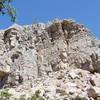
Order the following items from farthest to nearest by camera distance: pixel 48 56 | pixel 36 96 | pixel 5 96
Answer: pixel 48 56 → pixel 36 96 → pixel 5 96

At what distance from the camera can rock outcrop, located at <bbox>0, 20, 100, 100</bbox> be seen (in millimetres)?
30797

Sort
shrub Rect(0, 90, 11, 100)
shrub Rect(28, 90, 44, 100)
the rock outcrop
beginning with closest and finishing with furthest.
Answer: shrub Rect(0, 90, 11, 100), shrub Rect(28, 90, 44, 100), the rock outcrop

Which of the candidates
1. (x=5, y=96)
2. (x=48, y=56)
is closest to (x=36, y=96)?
(x=5, y=96)

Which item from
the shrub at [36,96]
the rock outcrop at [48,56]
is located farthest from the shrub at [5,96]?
the rock outcrop at [48,56]

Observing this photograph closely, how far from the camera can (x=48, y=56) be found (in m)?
33.7

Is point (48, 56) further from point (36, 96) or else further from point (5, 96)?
point (5, 96)

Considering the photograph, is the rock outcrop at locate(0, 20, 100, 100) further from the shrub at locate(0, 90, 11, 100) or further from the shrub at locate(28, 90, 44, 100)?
the shrub at locate(0, 90, 11, 100)

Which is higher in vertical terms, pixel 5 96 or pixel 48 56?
pixel 48 56

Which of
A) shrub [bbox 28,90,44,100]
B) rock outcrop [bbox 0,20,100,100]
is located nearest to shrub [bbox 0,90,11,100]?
shrub [bbox 28,90,44,100]

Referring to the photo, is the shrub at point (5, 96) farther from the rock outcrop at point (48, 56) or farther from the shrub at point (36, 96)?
the rock outcrop at point (48, 56)

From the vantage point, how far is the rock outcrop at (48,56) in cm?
3080

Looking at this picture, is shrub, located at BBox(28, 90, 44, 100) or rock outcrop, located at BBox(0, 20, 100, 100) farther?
rock outcrop, located at BBox(0, 20, 100, 100)

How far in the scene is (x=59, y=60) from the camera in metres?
33.1

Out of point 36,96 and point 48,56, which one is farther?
point 48,56
